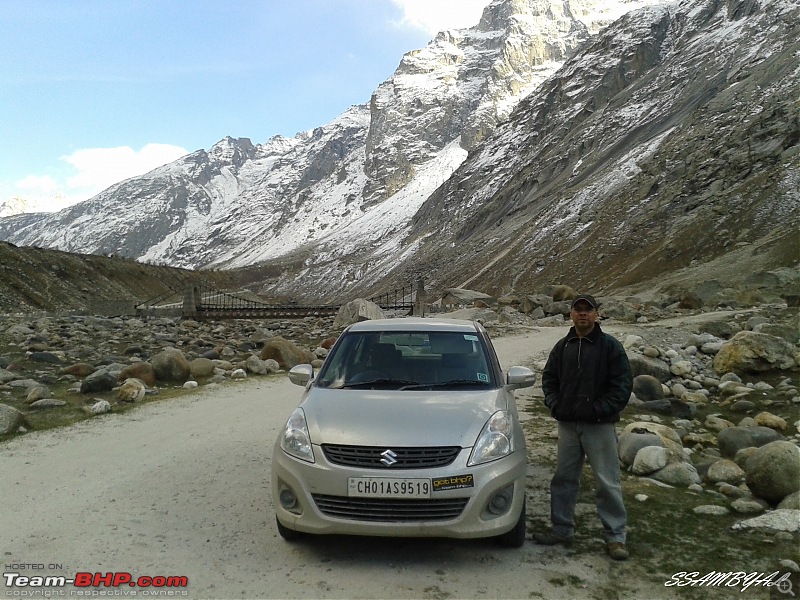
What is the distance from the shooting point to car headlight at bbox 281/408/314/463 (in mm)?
4565

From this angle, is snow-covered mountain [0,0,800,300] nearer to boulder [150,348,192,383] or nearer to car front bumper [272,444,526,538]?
boulder [150,348,192,383]

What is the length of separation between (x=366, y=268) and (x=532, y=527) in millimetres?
112552

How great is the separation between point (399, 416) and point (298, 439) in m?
0.86

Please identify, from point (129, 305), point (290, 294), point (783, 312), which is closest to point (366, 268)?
point (290, 294)

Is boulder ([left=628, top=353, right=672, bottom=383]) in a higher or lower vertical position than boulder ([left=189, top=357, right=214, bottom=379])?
lower

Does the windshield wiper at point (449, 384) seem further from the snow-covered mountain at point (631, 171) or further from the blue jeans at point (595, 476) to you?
the snow-covered mountain at point (631, 171)

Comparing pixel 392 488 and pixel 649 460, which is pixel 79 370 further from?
pixel 649 460

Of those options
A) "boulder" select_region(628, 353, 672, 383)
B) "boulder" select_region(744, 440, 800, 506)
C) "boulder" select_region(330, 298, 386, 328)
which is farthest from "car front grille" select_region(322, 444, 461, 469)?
"boulder" select_region(330, 298, 386, 328)

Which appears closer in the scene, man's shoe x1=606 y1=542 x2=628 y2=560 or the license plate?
the license plate

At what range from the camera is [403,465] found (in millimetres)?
4312

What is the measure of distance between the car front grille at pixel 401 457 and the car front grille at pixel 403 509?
251 millimetres

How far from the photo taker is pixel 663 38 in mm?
100625
